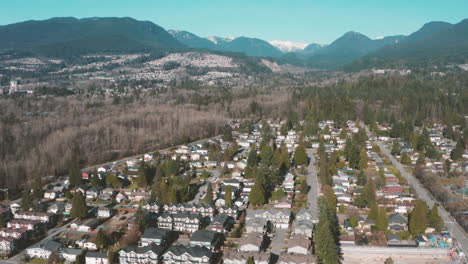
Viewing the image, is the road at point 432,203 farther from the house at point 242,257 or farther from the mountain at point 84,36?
the mountain at point 84,36

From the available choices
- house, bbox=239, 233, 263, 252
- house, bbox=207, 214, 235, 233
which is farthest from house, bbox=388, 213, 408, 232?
house, bbox=207, 214, 235, 233

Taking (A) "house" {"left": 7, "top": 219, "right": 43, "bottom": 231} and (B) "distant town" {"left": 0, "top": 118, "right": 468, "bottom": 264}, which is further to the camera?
(A) "house" {"left": 7, "top": 219, "right": 43, "bottom": 231}

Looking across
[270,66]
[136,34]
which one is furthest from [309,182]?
[136,34]

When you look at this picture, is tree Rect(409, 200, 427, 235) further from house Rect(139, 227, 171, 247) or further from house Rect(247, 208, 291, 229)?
house Rect(139, 227, 171, 247)

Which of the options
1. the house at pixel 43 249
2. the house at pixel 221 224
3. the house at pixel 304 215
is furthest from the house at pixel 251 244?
the house at pixel 43 249

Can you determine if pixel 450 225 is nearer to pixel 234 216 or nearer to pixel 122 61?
pixel 234 216

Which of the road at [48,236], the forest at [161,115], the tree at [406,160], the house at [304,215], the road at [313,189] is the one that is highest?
the forest at [161,115]
